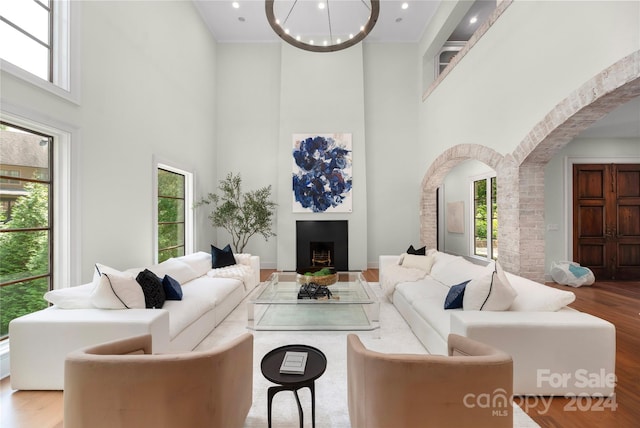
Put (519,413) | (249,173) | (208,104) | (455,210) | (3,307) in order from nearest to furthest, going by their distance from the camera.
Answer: (519,413), (3,307), (208,104), (249,173), (455,210)

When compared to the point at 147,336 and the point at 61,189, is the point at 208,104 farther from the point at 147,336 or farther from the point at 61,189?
the point at 147,336

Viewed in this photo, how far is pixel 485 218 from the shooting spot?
682 centimetres

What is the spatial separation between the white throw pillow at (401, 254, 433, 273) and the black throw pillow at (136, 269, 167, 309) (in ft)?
11.6

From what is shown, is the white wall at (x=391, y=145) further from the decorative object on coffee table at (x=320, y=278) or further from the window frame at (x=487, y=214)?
the decorative object on coffee table at (x=320, y=278)

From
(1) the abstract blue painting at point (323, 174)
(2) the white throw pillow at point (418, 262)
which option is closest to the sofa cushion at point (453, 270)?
(2) the white throw pillow at point (418, 262)

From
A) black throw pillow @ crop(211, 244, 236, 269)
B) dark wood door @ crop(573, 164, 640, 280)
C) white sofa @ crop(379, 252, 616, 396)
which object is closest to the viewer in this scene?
white sofa @ crop(379, 252, 616, 396)

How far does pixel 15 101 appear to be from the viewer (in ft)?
8.01

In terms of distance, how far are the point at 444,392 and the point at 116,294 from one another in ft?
8.61

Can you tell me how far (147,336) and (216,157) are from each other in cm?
629

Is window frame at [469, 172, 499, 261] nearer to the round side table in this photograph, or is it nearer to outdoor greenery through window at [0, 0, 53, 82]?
the round side table

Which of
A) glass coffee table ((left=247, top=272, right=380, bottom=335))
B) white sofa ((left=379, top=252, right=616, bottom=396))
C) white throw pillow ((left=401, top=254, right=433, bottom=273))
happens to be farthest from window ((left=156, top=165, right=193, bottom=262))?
white sofa ((left=379, top=252, right=616, bottom=396))

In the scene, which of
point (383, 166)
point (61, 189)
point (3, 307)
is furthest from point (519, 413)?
point (383, 166)

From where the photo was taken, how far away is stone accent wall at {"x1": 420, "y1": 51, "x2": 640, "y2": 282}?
101 inches

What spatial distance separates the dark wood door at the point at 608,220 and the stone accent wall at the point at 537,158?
2917 mm
